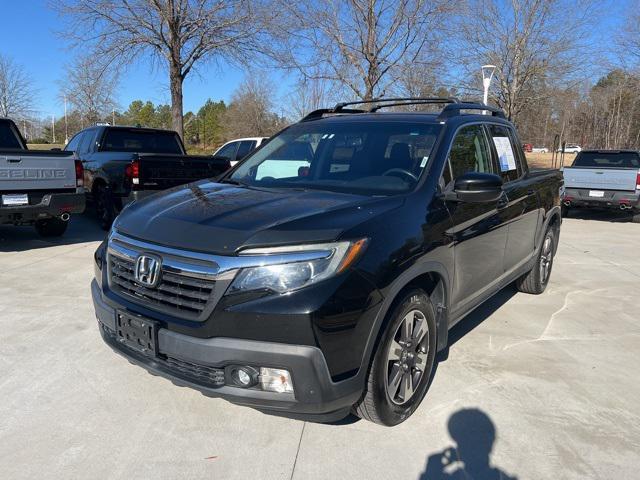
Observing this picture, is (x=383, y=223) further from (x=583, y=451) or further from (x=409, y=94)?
(x=409, y=94)

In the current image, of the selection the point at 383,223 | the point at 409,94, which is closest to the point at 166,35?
the point at 409,94

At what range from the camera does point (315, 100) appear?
25812mm

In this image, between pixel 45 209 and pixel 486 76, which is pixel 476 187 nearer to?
pixel 45 209

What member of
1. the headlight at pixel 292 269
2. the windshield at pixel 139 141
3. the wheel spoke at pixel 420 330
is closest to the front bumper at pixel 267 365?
the headlight at pixel 292 269

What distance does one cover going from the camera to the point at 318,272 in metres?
2.37

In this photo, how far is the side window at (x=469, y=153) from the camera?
11.4 feet

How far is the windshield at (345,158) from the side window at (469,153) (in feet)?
0.60

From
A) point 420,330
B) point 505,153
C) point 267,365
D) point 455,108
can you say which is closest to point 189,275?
point 267,365

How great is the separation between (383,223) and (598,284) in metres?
4.84

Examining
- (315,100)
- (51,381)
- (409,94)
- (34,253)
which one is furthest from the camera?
Result: (315,100)

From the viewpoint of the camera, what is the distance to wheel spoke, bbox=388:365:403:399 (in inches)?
113

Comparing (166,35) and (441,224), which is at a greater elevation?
(166,35)

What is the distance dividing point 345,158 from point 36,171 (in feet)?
17.3

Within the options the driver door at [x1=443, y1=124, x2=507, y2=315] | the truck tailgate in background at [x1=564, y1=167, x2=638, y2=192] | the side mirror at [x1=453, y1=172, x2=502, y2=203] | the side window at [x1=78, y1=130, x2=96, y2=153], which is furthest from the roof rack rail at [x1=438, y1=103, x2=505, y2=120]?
Answer: the truck tailgate in background at [x1=564, y1=167, x2=638, y2=192]
